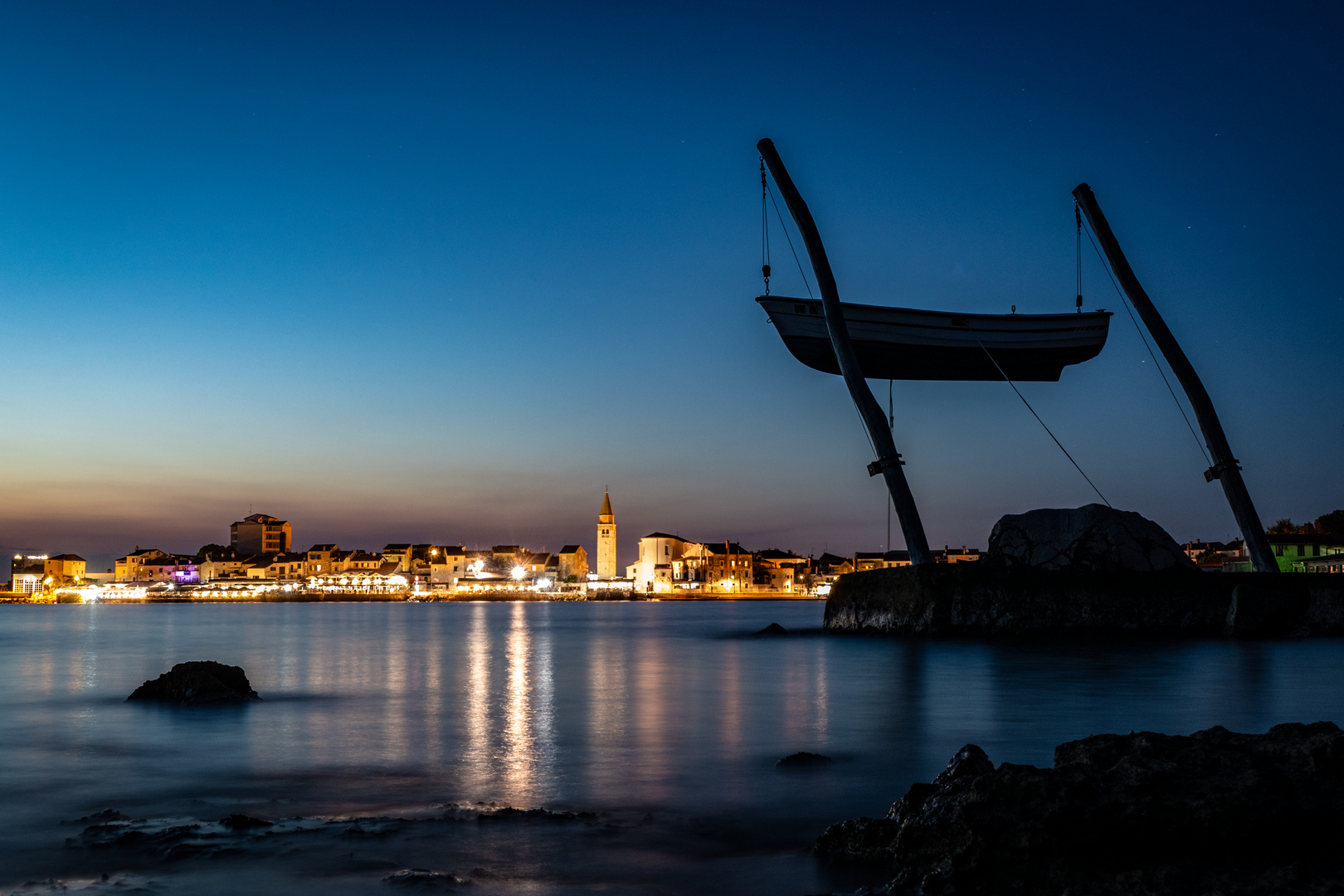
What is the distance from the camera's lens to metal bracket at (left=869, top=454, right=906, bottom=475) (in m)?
26.9

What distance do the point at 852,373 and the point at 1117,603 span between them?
10.3 m

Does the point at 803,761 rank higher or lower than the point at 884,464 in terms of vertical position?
lower

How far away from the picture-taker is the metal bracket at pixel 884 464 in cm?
2694

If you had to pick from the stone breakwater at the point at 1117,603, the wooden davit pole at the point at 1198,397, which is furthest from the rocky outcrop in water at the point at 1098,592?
the wooden davit pole at the point at 1198,397

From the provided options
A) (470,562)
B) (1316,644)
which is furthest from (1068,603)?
(470,562)

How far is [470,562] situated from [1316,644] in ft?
560

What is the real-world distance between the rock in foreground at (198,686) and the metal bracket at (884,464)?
16660 mm

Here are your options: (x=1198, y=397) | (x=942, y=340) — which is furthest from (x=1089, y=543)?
(x=942, y=340)

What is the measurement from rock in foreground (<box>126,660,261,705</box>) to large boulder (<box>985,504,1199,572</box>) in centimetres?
2224

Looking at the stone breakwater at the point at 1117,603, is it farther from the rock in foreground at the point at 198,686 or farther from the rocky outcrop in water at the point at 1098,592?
the rock in foreground at the point at 198,686

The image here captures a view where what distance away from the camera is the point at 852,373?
27016mm

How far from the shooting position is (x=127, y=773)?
1022cm

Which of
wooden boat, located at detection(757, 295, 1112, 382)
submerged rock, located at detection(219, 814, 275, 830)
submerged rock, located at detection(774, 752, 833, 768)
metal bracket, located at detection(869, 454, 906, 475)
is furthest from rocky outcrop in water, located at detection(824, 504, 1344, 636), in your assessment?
submerged rock, located at detection(219, 814, 275, 830)

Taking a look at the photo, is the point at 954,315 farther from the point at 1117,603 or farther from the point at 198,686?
the point at 198,686
